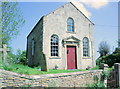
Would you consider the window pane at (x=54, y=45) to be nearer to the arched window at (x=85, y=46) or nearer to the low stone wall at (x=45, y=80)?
the arched window at (x=85, y=46)

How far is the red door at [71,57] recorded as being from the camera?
15.1 m

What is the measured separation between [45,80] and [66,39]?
8.11m

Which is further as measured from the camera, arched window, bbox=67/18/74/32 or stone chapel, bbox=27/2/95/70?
arched window, bbox=67/18/74/32

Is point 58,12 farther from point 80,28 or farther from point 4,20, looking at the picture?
point 4,20

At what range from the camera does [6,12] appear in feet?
42.4

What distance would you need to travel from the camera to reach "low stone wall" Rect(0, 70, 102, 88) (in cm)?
666

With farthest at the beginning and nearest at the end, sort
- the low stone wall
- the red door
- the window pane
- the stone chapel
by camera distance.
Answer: the red door → the window pane → the stone chapel → the low stone wall

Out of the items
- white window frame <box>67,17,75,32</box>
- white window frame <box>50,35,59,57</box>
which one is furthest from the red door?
white window frame <box>67,17,75,32</box>

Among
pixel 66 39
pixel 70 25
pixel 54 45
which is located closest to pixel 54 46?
pixel 54 45

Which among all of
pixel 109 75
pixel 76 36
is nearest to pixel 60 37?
pixel 76 36

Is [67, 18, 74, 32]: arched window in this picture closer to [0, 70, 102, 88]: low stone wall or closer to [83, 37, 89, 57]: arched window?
[83, 37, 89, 57]: arched window

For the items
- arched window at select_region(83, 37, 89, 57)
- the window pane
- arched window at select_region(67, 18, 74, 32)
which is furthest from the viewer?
arched window at select_region(83, 37, 89, 57)

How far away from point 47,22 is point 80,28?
3.91 meters

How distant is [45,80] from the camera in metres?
7.30
